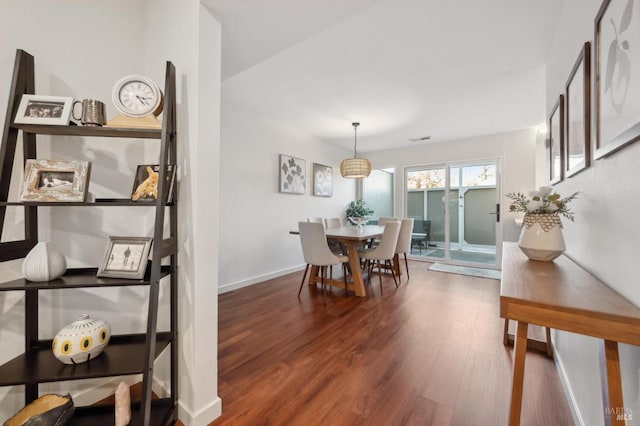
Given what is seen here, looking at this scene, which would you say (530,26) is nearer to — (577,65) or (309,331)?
(577,65)

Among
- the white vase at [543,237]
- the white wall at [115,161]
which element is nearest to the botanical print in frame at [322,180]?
the white wall at [115,161]

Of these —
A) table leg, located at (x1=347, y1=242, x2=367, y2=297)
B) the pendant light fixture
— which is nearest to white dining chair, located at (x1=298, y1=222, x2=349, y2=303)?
table leg, located at (x1=347, y1=242, x2=367, y2=297)

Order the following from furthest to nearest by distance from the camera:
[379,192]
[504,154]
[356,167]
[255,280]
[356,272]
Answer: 1. [379,192]
2. [504,154]
3. [356,167]
4. [255,280]
5. [356,272]

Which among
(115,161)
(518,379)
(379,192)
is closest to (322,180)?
(379,192)

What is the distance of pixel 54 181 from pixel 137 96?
504mm

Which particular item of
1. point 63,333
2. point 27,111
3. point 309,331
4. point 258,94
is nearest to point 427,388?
point 309,331

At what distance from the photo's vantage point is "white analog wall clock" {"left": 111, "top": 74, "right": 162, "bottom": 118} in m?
1.15

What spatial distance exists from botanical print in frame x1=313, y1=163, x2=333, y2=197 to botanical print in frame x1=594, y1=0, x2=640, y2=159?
4102 mm

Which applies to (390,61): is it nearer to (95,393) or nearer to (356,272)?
(356,272)

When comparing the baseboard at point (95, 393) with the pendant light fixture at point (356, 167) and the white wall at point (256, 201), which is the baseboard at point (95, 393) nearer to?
the white wall at point (256, 201)

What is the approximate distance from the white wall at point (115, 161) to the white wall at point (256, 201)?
6.19ft

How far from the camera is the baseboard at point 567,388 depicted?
1271 millimetres

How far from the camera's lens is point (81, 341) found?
1.06 metres

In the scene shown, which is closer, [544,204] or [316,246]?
[544,204]
